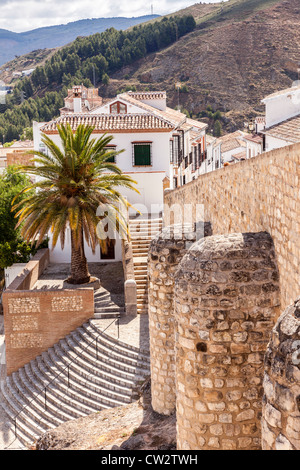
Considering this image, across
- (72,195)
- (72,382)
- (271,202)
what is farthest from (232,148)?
(271,202)

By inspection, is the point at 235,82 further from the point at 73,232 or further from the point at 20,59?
the point at 20,59

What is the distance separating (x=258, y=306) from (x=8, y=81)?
158155mm

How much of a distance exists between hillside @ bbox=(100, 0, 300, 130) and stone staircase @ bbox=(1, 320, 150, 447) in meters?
55.4

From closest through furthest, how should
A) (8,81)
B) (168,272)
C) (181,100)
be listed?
(168,272)
(181,100)
(8,81)

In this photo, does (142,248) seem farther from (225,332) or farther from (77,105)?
(77,105)

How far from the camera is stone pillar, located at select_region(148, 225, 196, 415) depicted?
9094mm

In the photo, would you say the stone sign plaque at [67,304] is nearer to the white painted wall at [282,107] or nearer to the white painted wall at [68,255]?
the white painted wall at [68,255]

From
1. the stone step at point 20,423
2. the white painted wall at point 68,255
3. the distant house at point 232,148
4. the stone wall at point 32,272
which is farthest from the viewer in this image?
the distant house at point 232,148

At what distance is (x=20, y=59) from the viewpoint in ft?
566

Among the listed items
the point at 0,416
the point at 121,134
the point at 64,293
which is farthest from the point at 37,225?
the point at 121,134

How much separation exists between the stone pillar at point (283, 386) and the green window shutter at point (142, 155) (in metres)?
21.1

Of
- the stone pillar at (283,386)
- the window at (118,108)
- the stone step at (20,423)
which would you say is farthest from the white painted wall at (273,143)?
the stone pillar at (283,386)

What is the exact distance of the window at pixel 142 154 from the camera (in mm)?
24406

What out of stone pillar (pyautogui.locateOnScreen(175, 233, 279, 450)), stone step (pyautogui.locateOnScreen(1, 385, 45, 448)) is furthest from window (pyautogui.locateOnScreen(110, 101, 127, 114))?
stone pillar (pyautogui.locateOnScreen(175, 233, 279, 450))
